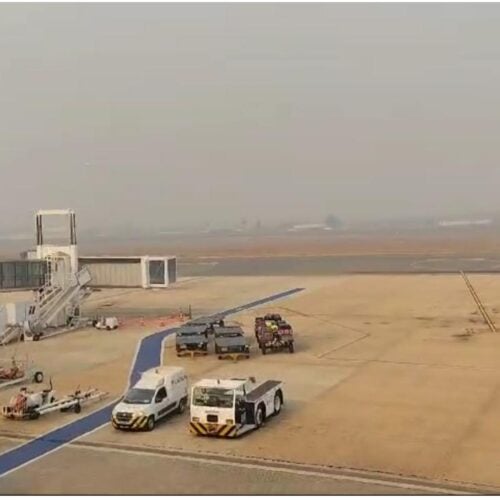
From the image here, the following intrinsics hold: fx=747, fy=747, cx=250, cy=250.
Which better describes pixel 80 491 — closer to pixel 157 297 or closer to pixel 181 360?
pixel 181 360

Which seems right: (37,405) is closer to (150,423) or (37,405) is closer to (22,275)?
(150,423)

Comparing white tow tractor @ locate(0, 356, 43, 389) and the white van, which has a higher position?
the white van

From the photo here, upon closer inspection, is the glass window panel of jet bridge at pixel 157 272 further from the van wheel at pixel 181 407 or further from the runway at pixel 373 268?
the runway at pixel 373 268

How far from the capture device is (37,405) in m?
27.8

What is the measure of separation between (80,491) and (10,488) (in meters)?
2.01

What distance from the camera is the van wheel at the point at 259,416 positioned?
2520cm

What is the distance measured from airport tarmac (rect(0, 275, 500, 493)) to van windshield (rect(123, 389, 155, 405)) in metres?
1.11

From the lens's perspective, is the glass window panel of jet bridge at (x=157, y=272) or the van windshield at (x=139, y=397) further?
the glass window panel of jet bridge at (x=157, y=272)

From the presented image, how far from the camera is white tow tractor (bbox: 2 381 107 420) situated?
27.3m

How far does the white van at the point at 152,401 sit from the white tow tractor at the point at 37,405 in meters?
2.81

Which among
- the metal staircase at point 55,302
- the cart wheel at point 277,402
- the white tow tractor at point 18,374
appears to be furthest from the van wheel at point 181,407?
the metal staircase at point 55,302

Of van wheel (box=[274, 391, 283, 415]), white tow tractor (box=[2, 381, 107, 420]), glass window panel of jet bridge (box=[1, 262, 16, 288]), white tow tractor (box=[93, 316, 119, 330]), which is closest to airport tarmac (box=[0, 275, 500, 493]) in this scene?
van wheel (box=[274, 391, 283, 415])

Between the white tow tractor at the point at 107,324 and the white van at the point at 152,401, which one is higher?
the white van at the point at 152,401

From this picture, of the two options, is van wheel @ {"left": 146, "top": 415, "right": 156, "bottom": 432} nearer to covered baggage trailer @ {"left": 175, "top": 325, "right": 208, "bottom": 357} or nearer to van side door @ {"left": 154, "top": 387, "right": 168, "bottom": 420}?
van side door @ {"left": 154, "top": 387, "right": 168, "bottom": 420}
